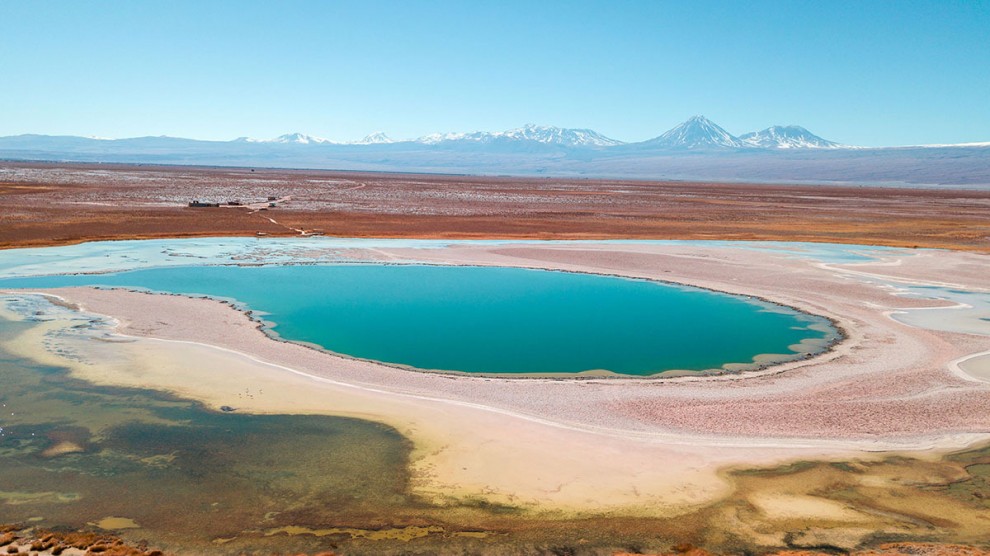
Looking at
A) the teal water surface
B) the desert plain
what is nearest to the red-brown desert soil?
the teal water surface

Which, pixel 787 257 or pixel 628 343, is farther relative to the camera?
pixel 787 257

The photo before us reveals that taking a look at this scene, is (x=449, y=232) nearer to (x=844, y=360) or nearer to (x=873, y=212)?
(x=844, y=360)

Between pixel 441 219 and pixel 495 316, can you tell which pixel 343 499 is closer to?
pixel 495 316

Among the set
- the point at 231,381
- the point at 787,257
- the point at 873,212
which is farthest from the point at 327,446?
the point at 873,212

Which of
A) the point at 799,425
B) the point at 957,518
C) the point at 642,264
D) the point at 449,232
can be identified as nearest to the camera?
the point at 957,518

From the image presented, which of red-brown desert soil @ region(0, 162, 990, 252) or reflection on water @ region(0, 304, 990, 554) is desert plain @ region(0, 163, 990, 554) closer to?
reflection on water @ region(0, 304, 990, 554)

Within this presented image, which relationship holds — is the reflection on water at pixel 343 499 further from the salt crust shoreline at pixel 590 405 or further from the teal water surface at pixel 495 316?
the teal water surface at pixel 495 316
